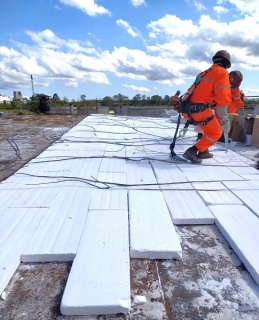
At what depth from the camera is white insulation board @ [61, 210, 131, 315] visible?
1021 mm

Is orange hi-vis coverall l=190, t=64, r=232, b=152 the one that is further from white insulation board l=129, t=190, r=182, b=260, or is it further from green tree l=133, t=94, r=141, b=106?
green tree l=133, t=94, r=141, b=106

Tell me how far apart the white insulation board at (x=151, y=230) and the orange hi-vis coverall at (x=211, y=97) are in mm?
1454

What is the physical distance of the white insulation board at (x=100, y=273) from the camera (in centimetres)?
102

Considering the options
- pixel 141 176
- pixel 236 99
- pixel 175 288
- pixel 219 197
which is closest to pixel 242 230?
pixel 219 197

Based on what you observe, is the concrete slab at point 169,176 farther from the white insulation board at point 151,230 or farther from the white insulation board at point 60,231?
the white insulation board at point 60,231

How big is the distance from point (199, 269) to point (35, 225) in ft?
3.38

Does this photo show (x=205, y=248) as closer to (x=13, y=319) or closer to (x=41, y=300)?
(x=41, y=300)

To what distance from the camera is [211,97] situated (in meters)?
3.14

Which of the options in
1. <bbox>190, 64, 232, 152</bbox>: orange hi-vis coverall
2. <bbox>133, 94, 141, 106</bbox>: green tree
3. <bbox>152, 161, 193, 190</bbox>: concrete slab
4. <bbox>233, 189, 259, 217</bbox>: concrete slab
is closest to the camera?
<bbox>233, 189, 259, 217</bbox>: concrete slab

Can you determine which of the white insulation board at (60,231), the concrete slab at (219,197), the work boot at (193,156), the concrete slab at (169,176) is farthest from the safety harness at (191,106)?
the white insulation board at (60,231)

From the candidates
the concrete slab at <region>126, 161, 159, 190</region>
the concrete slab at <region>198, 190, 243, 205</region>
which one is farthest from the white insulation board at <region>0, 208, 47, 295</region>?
the concrete slab at <region>198, 190, 243, 205</region>

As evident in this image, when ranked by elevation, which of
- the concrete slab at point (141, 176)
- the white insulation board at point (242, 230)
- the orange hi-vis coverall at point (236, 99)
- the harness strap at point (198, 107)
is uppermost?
the orange hi-vis coverall at point (236, 99)

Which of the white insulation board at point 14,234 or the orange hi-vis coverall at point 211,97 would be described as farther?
the orange hi-vis coverall at point 211,97

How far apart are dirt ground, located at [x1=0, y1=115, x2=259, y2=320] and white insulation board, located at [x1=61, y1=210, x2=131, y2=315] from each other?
4 centimetres
